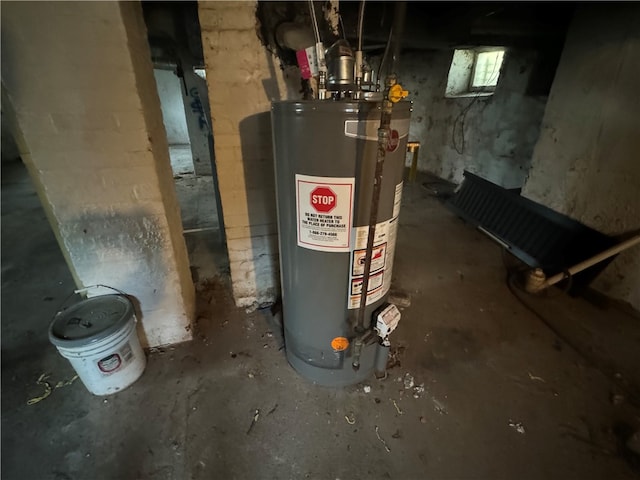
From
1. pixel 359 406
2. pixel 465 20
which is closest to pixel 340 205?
pixel 359 406

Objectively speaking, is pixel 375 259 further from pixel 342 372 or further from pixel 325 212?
pixel 342 372

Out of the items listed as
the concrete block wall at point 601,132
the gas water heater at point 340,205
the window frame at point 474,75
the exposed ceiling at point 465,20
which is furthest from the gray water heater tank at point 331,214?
the window frame at point 474,75

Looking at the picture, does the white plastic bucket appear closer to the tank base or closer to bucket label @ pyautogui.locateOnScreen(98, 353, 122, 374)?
bucket label @ pyautogui.locateOnScreen(98, 353, 122, 374)

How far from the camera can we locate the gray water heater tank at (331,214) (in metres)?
0.91

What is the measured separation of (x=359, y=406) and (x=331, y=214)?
0.89 metres

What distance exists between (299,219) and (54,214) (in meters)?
1.00

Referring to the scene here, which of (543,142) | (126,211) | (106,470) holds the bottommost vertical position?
(106,470)

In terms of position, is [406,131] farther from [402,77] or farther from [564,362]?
[402,77]

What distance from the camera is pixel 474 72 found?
4270 mm

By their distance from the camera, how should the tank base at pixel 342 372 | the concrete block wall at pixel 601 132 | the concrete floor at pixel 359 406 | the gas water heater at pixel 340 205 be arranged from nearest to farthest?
1. the gas water heater at pixel 340 205
2. the concrete floor at pixel 359 406
3. the tank base at pixel 342 372
4. the concrete block wall at pixel 601 132

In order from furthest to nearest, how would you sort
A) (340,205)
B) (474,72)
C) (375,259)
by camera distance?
1. (474,72)
2. (375,259)
3. (340,205)

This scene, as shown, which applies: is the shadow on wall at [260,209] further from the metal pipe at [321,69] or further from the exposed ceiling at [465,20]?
the exposed ceiling at [465,20]

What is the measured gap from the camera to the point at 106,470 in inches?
43.4

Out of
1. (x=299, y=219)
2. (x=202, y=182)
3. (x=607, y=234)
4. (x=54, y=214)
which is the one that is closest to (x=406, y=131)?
(x=299, y=219)
